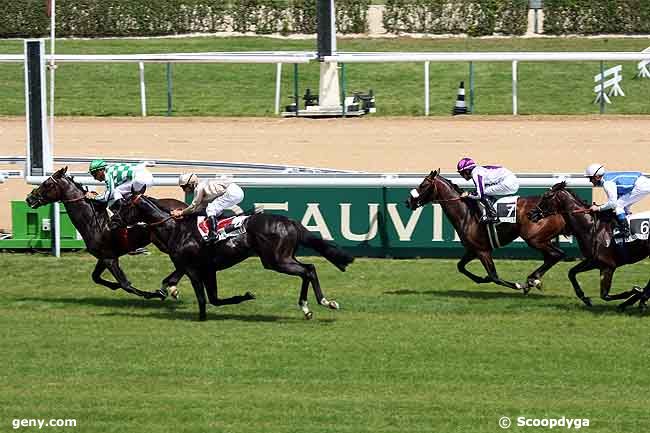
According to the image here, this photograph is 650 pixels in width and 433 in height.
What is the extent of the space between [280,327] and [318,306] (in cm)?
126

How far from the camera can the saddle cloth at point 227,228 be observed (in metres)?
13.6

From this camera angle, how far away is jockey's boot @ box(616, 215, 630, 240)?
13.8m

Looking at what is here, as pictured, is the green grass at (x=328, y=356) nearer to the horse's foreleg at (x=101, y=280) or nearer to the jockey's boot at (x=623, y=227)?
the horse's foreleg at (x=101, y=280)

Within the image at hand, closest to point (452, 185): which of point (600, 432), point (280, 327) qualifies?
point (280, 327)

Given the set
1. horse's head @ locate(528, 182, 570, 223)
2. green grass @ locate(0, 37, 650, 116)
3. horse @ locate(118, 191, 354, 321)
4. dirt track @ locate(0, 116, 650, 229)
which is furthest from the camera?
green grass @ locate(0, 37, 650, 116)

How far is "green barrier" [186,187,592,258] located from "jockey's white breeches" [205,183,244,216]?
10.3 feet

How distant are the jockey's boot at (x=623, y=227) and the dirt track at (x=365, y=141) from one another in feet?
21.6

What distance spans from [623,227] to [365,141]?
29.9 ft

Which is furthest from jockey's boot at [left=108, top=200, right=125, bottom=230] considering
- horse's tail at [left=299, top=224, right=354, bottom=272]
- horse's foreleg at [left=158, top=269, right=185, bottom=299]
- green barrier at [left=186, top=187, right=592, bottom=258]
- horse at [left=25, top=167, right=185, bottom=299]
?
green barrier at [left=186, top=187, right=592, bottom=258]

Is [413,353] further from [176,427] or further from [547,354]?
[176,427]

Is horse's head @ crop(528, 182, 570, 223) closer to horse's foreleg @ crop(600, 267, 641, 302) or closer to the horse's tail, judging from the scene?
horse's foreleg @ crop(600, 267, 641, 302)

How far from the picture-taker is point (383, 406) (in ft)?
34.2

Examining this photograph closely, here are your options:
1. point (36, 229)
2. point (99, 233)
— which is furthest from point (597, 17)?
point (99, 233)

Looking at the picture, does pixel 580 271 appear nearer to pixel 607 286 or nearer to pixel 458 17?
pixel 607 286
